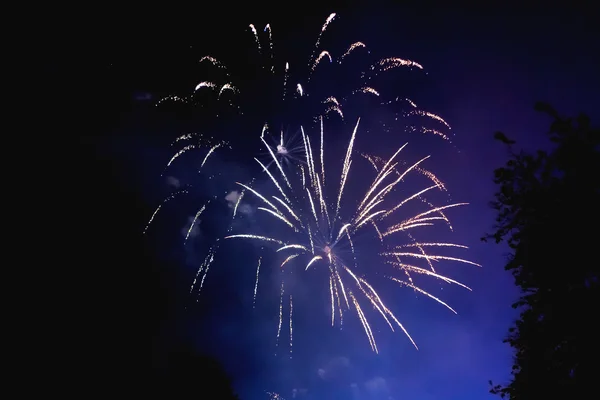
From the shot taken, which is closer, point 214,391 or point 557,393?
point 557,393

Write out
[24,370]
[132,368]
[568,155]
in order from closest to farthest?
[568,155], [24,370], [132,368]

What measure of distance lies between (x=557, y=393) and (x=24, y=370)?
2080 centimetres

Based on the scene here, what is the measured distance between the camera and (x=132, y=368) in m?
24.2

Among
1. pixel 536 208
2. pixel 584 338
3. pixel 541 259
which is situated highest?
pixel 536 208

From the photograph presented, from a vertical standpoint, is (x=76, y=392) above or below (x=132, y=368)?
below

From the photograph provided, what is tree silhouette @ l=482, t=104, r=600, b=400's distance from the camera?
411 inches

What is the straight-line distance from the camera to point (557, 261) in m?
11.3

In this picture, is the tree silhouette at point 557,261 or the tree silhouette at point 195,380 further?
the tree silhouette at point 195,380

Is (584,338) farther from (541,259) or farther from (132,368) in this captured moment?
(132,368)

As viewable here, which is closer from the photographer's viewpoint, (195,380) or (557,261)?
(557,261)

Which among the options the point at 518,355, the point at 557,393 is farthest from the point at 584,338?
the point at 518,355

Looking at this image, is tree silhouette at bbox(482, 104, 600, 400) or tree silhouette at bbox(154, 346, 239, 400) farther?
tree silhouette at bbox(154, 346, 239, 400)

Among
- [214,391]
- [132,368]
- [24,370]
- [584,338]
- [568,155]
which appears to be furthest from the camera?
[214,391]

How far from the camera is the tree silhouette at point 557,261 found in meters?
10.4
